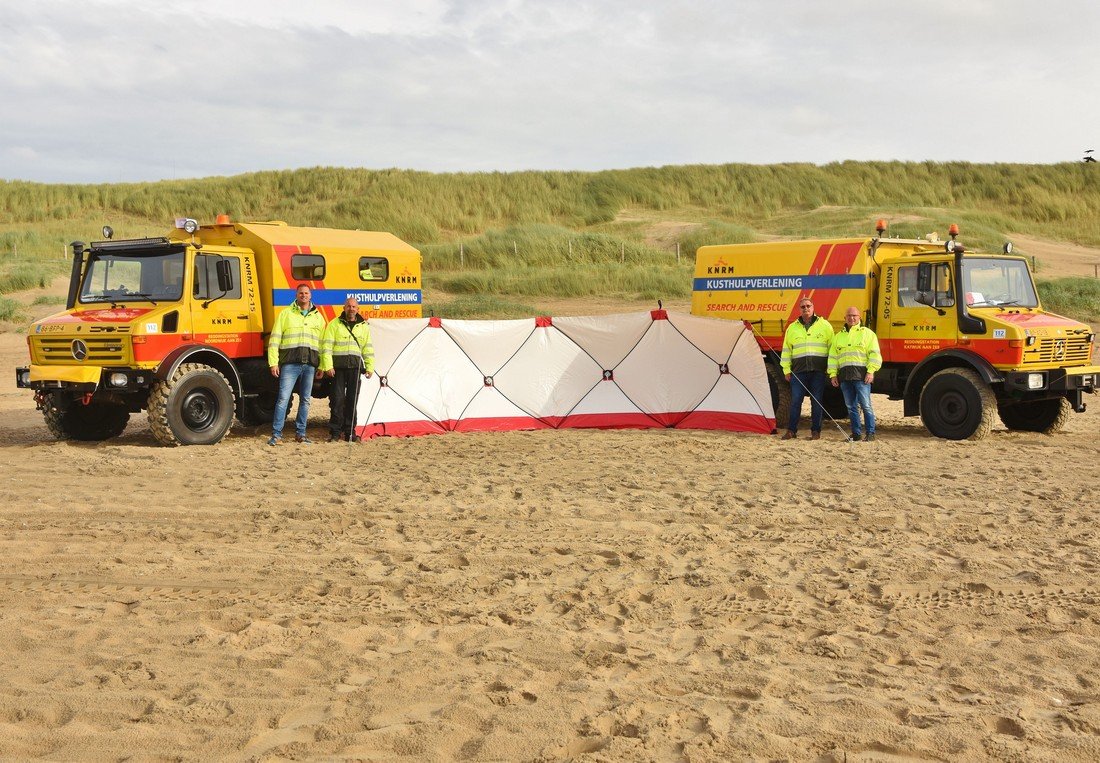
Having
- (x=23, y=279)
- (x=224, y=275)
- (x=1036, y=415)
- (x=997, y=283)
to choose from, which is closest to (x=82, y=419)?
(x=224, y=275)

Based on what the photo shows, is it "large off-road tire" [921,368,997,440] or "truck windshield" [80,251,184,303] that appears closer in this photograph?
"large off-road tire" [921,368,997,440]

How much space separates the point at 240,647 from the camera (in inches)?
232

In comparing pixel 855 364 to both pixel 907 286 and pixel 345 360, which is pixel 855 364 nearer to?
pixel 907 286

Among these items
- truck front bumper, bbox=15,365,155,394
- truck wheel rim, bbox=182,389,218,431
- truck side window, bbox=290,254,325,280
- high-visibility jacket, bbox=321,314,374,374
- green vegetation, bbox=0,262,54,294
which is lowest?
truck wheel rim, bbox=182,389,218,431

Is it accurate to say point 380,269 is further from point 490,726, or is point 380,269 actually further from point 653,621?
point 490,726

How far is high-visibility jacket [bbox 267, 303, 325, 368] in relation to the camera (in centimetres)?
1320

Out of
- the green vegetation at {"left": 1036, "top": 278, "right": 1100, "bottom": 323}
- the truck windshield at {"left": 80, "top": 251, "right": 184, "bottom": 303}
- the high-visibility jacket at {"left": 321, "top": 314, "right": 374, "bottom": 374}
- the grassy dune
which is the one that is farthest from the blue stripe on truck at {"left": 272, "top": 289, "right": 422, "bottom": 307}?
the grassy dune

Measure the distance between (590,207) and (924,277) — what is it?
39.7 meters

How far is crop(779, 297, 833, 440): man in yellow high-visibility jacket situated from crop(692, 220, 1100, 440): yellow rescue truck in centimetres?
85

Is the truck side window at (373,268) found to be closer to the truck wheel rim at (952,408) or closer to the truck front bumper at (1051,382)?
the truck wheel rim at (952,408)

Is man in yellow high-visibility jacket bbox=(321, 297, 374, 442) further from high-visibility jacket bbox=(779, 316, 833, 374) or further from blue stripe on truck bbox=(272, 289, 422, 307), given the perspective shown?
high-visibility jacket bbox=(779, 316, 833, 374)

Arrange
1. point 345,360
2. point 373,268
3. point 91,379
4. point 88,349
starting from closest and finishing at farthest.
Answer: point 91,379, point 88,349, point 345,360, point 373,268

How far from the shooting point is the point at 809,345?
1343cm

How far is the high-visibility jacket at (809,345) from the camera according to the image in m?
13.4
